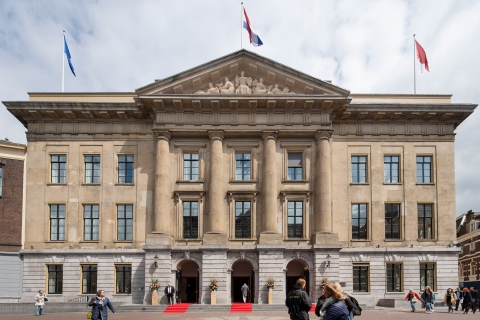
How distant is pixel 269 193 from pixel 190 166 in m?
6.65

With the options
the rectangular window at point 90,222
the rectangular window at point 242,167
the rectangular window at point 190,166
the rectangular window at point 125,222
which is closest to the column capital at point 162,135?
the rectangular window at point 190,166

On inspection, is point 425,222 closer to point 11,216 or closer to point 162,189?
point 162,189

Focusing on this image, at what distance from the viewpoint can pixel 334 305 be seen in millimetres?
9375

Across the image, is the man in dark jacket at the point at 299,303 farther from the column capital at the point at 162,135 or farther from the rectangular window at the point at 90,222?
the rectangular window at the point at 90,222

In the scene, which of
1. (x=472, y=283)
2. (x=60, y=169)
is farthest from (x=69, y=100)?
(x=472, y=283)

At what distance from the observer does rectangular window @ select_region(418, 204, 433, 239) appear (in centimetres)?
4269

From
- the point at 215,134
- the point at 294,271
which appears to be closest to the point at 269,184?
the point at 215,134

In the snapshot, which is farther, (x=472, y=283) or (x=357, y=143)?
(x=472, y=283)

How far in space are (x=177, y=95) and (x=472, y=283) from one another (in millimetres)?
45872

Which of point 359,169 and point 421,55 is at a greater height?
point 421,55

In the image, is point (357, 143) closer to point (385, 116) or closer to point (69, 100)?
point (385, 116)

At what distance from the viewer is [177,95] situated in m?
41.3

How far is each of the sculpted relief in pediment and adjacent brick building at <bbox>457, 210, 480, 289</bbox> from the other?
41365 mm

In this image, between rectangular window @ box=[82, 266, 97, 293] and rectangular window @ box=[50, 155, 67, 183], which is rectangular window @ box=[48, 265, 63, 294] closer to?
rectangular window @ box=[82, 266, 97, 293]
